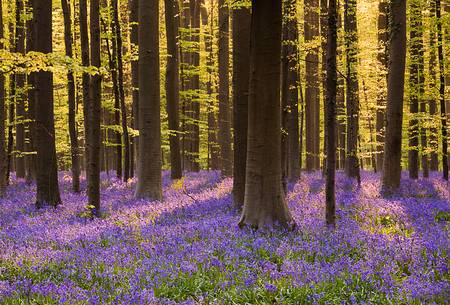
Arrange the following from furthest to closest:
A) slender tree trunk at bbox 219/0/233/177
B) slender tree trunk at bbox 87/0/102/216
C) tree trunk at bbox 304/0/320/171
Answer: tree trunk at bbox 304/0/320/171 < slender tree trunk at bbox 219/0/233/177 < slender tree trunk at bbox 87/0/102/216

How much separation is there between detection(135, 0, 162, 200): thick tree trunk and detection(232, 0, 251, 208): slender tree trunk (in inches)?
165

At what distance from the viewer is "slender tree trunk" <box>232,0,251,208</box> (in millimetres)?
12242

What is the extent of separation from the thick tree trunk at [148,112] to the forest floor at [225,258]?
3100 millimetres

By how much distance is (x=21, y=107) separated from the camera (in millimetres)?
23453

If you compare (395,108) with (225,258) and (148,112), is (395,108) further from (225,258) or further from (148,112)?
(225,258)

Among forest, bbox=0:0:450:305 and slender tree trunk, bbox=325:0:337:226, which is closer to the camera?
forest, bbox=0:0:450:305

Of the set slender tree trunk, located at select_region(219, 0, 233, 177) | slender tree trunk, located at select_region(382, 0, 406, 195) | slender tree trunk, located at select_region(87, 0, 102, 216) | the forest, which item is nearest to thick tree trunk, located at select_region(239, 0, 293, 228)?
the forest

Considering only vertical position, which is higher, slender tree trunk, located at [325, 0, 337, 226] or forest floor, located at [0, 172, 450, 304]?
slender tree trunk, located at [325, 0, 337, 226]

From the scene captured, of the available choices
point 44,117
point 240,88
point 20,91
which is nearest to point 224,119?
point 44,117

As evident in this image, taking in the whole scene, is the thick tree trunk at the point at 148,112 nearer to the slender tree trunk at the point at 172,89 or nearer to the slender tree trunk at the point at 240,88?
the slender tree trunk at the point at 240,88

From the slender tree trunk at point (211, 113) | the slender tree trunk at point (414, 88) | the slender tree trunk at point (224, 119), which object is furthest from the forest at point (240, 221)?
the slender tree trunk at point (211, 113)

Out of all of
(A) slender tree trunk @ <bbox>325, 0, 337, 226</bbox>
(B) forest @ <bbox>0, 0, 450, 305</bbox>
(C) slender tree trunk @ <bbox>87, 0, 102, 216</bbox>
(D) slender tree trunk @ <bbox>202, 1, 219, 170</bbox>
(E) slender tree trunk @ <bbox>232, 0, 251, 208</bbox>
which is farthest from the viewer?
(D) slender tree trunk @ <bbox>202, 1, 219, 170</bbox>

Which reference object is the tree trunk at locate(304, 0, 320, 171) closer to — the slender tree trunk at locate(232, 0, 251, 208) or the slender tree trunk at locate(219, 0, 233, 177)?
the slender tree trunk at locate(219, 0, 233, 177)

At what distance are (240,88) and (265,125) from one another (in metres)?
3.03
